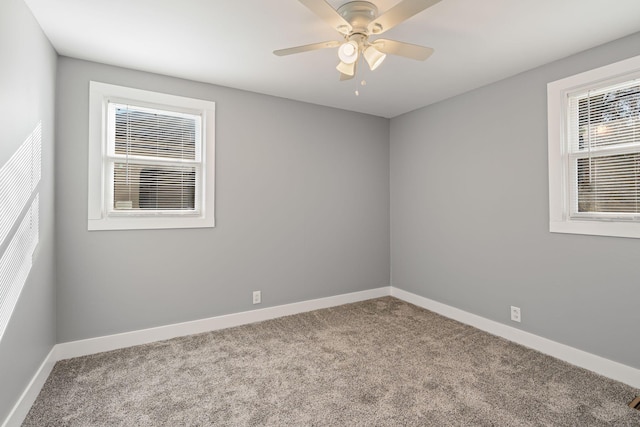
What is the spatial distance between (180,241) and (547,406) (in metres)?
3.08

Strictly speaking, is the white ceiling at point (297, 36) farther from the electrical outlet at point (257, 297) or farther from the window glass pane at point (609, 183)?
the electrical outlet at point (257, 297)

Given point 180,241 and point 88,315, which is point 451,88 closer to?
point 180,241

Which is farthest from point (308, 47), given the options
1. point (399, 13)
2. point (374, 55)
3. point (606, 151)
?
point (606, 151)

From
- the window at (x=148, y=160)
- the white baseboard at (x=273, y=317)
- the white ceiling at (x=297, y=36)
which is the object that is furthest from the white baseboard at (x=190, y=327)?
the white ceiling at (x=297, y=36)

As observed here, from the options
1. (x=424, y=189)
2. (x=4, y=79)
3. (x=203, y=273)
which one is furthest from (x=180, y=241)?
(x=424, y=189)

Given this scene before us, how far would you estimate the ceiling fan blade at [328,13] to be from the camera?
5.18ft

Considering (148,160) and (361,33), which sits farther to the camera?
(148,160)

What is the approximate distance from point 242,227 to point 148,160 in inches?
42.4

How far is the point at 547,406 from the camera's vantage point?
199 cm

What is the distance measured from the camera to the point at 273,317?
138 inches

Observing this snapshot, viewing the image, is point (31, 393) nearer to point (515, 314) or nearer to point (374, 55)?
point (374, 55)

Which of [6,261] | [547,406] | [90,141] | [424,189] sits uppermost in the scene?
[90,141]

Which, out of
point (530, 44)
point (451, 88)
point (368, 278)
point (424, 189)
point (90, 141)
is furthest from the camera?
point (368, 278)

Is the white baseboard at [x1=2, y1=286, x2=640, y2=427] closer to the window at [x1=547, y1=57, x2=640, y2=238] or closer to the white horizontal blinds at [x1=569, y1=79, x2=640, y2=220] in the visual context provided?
the window at [x1=547, y1=57, x2=640, y2=238]
